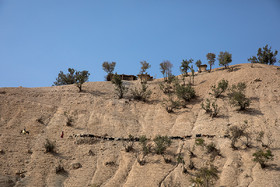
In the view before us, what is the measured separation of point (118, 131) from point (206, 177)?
1295 cm

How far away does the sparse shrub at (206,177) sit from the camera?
20.2 m

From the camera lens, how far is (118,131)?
1213 inches

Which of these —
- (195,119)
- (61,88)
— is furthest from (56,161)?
(61,88)

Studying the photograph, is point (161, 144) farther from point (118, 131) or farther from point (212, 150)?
point (118, 131)

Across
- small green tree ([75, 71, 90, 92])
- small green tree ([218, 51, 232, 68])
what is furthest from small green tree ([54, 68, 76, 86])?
small green tree ([218, 51, 232, 68])

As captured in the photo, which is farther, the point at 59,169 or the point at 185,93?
the point at 185,93

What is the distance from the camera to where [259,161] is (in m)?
22.0

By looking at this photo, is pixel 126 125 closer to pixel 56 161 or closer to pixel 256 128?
pixel 56 161

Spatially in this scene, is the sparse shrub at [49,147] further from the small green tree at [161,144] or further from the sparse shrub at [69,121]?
the small green tree at [161,144]

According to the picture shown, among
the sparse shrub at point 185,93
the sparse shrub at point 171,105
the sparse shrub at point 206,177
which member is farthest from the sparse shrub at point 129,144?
the sparse shrub at point 185,93

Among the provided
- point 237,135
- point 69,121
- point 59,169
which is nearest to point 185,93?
point 237,135

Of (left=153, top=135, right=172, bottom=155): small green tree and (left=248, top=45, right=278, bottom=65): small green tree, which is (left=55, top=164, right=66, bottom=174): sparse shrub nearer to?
(left=153, top=135, right=172, bottom=155): small green tree

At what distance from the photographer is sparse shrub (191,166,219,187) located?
2020 cm

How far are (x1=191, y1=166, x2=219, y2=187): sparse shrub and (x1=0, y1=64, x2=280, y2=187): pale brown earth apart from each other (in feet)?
1.78
